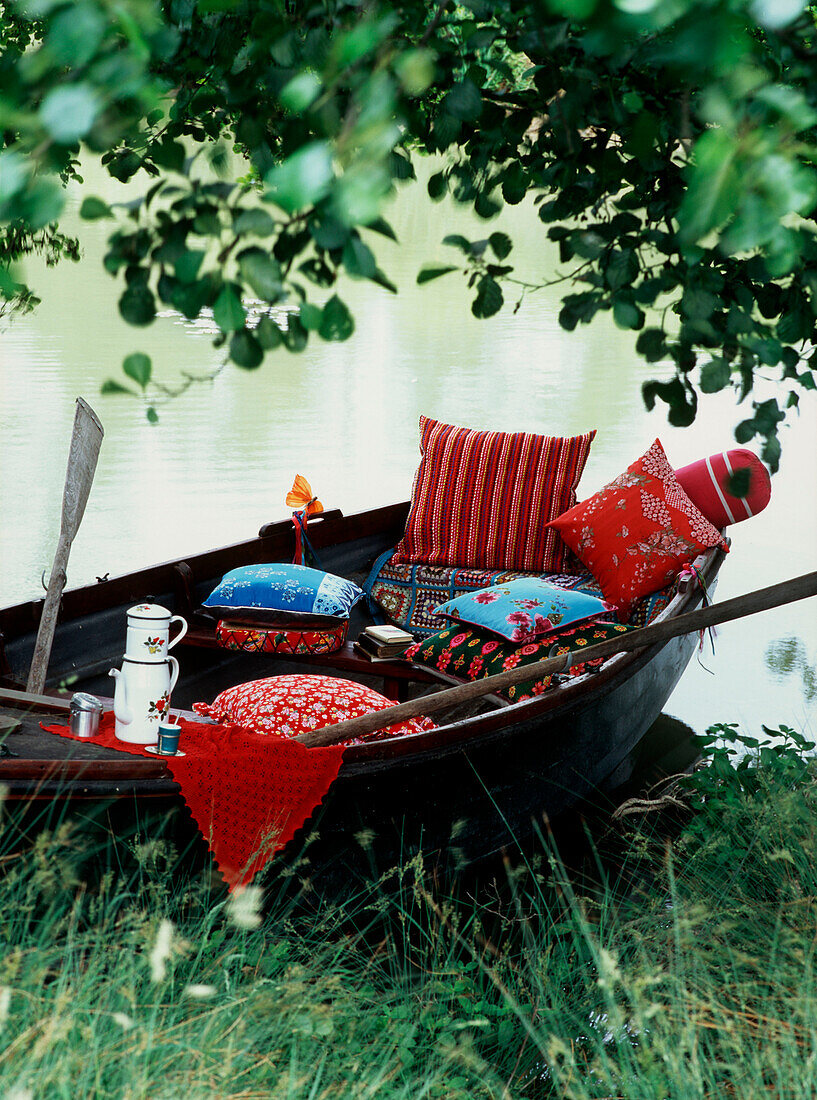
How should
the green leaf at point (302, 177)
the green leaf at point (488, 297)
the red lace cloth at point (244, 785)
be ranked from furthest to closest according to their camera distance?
the red lace cloth at point (244, 785)
the green leaf at point (488, 297)
the green leaf at point (302, 177)

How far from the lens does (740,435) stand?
4.69 feet

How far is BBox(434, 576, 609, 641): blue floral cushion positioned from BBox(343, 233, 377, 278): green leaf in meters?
2.22

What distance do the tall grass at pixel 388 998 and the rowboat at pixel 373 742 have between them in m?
0.13

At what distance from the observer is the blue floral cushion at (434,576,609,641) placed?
321 centimetres

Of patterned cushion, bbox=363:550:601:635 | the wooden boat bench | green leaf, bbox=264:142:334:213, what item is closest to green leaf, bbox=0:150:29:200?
green leaf, bbox=264:142:334:213

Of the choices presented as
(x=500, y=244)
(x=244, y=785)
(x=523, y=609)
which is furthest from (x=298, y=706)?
(x=500, y=244)

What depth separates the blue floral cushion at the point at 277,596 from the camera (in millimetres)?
3320

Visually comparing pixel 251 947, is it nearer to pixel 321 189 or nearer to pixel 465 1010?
pixel 465 1010

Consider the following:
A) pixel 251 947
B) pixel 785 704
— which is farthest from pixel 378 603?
pixel 251 947

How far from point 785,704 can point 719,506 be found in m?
1.11

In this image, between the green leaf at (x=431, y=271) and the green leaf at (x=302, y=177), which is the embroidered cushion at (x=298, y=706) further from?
the green leaf at (x=302, y=177)

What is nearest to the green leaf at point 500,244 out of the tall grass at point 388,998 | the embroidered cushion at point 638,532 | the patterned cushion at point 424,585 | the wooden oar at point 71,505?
the tall grass at point 388,998

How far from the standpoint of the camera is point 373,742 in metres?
2.36

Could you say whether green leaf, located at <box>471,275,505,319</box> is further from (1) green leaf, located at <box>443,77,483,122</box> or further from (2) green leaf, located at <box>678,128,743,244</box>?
(2) green leaf, located at <box>678,128,743,244</box>
